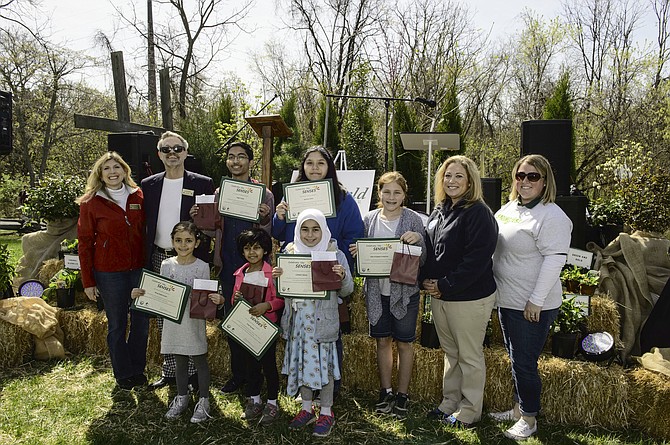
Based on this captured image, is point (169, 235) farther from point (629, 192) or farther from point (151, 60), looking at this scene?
point (151, 60)

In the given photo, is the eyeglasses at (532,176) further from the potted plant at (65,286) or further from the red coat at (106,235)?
the potted plant at (65,286)

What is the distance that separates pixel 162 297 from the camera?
321 cm

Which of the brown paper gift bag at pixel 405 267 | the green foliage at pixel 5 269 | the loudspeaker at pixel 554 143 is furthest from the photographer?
the loudspeaker at pixel 554 143

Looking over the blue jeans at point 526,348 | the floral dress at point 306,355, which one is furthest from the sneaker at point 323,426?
the blue jeans at point 526,348

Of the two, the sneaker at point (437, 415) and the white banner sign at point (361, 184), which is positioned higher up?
the white banner sign at point (361, 184)

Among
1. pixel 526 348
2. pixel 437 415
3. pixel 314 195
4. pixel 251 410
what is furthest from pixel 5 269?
pixel 526 348

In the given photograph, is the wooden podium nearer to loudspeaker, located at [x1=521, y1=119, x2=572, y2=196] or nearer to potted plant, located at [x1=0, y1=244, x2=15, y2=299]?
potted plant, located at [x1=0, y1=244, x2=15, y2=299]

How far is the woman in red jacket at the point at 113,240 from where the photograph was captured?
3.52 m

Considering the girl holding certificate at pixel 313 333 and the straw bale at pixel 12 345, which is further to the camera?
the straw bale at pixel 12 345

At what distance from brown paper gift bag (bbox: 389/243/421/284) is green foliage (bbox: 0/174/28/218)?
1635 centimetres

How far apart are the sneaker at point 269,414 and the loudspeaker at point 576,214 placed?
3.53m

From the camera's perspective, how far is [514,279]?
284 centimetres

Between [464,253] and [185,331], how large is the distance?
1853 millimetres

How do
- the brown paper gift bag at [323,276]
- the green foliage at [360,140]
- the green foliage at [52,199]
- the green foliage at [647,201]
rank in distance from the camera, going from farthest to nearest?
1. the green foliage at [360,140]
2. the green foliage at [52,199]
3. the green foliage at [647,201]
4. the brown paper gift bag at [323,276]
